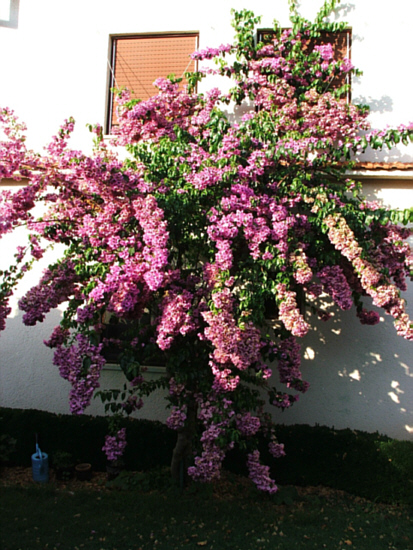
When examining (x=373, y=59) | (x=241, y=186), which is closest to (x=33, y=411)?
(x=241, y=186)

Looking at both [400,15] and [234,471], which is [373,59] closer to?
[400,15]

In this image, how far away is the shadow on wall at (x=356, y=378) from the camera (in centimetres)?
685

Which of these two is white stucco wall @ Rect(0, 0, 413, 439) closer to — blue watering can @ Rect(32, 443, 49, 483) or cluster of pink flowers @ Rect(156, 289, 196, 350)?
blue watering can @ Rect(32, 443, 49, 483)

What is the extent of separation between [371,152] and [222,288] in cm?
382

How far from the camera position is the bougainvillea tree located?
193 inches

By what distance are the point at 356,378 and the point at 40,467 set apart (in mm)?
4363

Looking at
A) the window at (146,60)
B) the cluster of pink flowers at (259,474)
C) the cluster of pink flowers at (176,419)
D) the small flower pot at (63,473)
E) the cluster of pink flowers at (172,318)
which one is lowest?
the small flower pot at (63,473)

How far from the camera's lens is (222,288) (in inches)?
196

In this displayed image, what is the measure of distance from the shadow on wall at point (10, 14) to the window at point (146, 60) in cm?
174

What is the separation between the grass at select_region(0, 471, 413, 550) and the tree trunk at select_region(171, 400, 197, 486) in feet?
0.55

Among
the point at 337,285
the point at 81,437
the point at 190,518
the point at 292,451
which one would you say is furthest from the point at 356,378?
the point at 81,437

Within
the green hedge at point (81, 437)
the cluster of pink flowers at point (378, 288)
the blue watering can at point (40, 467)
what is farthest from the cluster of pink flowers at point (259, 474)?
the blue watering can at point (40, 467)

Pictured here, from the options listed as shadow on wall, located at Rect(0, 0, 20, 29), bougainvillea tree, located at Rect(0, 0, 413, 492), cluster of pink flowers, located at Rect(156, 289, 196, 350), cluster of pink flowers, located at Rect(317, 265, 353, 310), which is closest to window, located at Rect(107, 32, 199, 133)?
bougainvillea tree, located at Rect(0, 0, 413, 492)

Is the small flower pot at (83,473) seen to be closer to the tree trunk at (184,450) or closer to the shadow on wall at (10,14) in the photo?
the tree trunk at (184,450)
